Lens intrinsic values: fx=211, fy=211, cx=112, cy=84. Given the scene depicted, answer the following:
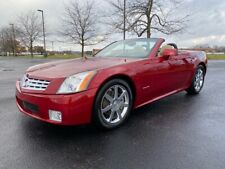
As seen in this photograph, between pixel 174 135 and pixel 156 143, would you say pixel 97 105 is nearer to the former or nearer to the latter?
pixel 156 143

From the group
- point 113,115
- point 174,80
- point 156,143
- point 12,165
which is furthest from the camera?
point 174,80

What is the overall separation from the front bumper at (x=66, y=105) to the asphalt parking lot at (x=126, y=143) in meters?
0.30

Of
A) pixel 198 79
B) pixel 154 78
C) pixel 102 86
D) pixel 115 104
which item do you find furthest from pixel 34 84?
pixel 198 79

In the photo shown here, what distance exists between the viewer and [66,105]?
2.58m

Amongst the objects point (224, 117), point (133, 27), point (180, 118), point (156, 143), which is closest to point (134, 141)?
point (156, 143)

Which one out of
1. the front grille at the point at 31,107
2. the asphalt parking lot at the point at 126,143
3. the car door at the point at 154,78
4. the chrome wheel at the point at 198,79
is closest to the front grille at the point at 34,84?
the front grille at the point at 31,107

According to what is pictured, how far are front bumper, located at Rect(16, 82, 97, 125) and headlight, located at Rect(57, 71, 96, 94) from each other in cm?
6

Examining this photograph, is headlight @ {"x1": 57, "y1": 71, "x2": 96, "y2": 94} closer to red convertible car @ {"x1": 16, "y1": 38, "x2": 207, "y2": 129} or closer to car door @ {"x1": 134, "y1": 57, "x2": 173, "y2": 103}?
red convertible car @ {"x1": 16, "y1": 38, "x2": 207, "y2": 129}

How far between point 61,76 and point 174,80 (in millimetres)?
2355

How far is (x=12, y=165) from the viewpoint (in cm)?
221

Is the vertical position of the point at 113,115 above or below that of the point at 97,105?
below

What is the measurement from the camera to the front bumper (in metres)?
2.59

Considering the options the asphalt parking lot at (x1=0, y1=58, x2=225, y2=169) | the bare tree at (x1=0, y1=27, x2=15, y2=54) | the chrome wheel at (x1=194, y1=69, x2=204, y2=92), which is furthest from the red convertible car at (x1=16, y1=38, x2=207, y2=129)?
the bare tree at (x1=0, y1=27, x2=15, y2=54)

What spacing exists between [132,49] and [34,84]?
1.99 metres
